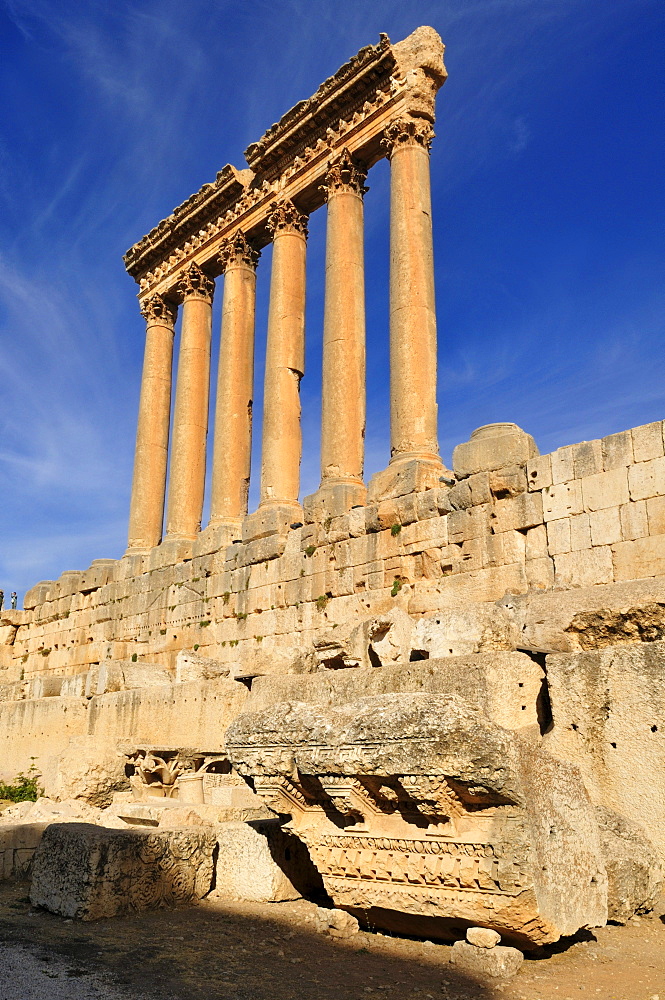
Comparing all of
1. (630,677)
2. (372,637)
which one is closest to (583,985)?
(630,677)

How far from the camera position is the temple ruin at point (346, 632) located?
4.61m

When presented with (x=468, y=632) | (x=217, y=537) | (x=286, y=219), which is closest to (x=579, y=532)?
(x=468, y=632)

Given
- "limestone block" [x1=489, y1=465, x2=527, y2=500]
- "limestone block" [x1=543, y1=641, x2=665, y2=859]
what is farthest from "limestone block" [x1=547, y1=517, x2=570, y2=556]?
"limestone block" [x1=543, y1=641, x2=665, y2=859]

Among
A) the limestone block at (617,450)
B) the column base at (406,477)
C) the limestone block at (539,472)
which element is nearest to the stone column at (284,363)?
the column base at (406,477)

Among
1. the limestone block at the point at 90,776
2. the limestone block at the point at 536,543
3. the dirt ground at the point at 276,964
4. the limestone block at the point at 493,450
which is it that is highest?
the limestone block at the point at 493,450

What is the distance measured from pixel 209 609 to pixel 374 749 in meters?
11.8

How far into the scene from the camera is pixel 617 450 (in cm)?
1007

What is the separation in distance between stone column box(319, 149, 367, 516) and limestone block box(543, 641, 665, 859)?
834 centimetres

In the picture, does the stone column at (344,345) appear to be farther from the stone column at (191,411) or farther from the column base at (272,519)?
the stone column at (191,411)

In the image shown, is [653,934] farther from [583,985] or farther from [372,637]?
[372,637]

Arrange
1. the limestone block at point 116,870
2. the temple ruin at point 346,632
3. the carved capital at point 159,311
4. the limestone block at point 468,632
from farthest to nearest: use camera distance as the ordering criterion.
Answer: the carved capital at point 159,311
the limestone block at point 468,632
the limestone block at point 116,870
the temple ruin at point 346,632

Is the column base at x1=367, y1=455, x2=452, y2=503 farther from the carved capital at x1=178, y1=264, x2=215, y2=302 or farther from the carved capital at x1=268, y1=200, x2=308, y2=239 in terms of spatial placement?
the carved capital at x1=178, y1=264, x2=215, y2=302

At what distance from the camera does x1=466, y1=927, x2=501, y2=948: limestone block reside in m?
4.31

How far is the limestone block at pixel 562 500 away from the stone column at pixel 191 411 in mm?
9915
